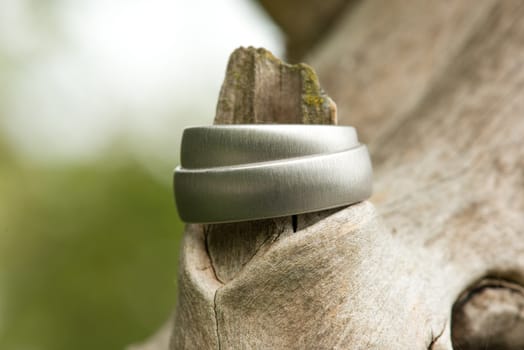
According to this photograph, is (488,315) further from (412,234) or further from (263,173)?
(263,173)

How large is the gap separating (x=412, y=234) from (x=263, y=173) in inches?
13.2

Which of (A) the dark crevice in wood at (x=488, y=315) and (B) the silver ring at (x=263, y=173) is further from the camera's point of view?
(A) the dark crevice in wood at (x=488, y=315)

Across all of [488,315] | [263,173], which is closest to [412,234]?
[488,315]

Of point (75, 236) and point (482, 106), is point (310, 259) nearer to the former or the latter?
point (482, 106)

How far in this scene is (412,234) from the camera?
2.63 ft

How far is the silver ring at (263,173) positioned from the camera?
0.58 meters

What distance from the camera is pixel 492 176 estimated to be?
88cm

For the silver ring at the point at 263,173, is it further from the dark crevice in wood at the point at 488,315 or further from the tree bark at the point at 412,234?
the dark crevice in wood at the point at 488,315

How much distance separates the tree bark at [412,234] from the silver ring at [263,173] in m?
0.04

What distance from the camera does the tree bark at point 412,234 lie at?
0.58 m

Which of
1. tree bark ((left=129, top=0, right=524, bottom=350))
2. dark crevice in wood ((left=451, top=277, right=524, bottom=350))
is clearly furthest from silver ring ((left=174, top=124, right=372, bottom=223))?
dark crevice in wood ((left=451, top=277, right=524, bottom=350))

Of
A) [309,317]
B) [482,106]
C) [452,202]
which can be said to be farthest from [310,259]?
[482,106]

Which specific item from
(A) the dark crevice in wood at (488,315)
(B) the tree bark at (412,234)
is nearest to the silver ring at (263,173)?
(B) the tree bark at (412,234)

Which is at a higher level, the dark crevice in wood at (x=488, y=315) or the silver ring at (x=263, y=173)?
the silver ring at (x=263, y=173)
